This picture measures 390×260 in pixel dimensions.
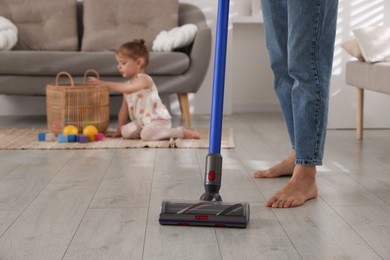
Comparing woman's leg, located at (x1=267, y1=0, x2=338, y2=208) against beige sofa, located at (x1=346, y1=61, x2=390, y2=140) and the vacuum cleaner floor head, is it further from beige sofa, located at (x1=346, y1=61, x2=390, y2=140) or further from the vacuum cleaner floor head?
beige sofa, located at (x1=346, y1=61, x2=390, y2=140)

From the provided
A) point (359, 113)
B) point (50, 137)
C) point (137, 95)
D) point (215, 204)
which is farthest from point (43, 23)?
point (215, 204)

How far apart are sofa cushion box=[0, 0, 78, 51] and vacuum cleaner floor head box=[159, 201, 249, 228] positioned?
2.79 meters

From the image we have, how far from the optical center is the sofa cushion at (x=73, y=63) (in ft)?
12.4

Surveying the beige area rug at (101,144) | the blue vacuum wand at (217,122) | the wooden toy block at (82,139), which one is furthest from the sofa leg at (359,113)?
the blue vacuum wand at (217,122)

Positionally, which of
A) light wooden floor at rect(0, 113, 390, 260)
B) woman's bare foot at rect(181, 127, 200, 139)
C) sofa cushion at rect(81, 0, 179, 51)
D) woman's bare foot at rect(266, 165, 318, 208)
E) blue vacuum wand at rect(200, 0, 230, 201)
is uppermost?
sofa cushion at rect(81, 0, 179, 51)

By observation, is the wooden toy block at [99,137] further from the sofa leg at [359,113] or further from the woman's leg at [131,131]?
the sofa leg at [359,113]

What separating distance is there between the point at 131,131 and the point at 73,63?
0.73 m

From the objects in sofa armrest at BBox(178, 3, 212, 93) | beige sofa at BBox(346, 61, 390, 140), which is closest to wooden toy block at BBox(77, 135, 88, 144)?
sofa armrest at BBox(178, 3, 212, 93)

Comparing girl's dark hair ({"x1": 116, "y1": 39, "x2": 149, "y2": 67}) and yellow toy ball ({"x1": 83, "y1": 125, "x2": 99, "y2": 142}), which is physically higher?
girl's dark hair ({"x1": 116, "y1": 39, "x2": 149, "y2": 67})

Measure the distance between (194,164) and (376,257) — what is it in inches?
48.5

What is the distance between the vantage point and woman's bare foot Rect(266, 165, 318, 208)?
1840mm

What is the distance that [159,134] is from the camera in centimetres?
328

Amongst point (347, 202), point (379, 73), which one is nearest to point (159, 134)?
point (379, 73)

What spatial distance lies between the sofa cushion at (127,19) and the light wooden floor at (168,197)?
4.79 ft
